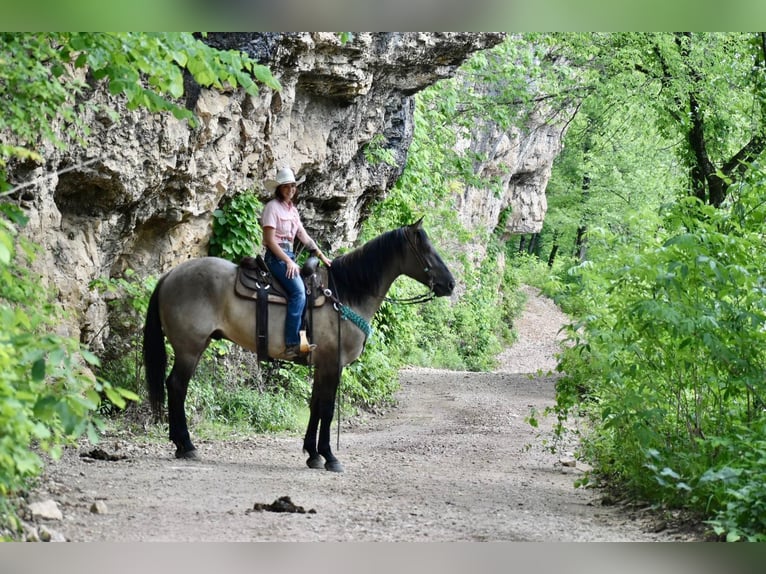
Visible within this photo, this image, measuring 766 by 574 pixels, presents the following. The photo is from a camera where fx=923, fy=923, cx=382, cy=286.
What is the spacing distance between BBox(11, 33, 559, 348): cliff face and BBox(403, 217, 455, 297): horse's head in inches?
120

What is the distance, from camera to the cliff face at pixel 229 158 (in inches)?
387

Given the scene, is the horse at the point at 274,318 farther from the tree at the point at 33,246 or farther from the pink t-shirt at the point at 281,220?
the tree at the point at 33,246

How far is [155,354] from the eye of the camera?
9469mm

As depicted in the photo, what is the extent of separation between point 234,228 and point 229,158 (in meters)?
1.11

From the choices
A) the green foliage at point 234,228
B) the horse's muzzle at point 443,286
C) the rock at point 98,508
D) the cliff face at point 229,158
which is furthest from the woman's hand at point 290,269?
the rock at point 98,508

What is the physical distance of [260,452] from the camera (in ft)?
34.5

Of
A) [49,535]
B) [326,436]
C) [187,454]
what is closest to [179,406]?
[187,454]

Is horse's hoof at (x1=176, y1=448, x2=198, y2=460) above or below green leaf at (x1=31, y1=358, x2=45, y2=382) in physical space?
below

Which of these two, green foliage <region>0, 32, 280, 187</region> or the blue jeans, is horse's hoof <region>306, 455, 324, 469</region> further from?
green foliage <region>0, 32, 280, 187</region>

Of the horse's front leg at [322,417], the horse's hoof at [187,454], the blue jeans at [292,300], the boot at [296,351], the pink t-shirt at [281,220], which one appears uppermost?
the pink t-shirt at [281,220]

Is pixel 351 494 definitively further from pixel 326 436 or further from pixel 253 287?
pixel 253 287

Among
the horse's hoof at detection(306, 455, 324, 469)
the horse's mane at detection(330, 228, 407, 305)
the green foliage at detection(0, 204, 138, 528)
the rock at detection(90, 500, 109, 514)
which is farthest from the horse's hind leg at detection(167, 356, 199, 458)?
the green foliage at detection(0, 204, 138, 528)

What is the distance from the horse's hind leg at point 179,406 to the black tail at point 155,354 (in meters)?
0.13

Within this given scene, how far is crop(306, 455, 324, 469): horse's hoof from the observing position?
9.51 metres
